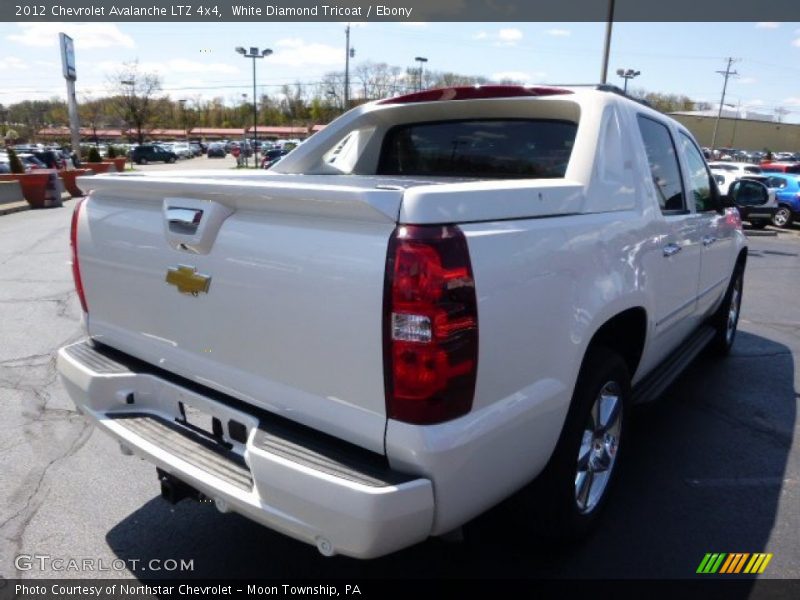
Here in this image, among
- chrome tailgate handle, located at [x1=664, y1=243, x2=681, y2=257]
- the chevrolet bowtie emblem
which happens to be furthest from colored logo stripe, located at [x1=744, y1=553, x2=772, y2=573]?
the chevrolet bowtie emblem

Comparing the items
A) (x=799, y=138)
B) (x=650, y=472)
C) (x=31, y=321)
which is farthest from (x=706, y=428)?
(x=799, y=138)

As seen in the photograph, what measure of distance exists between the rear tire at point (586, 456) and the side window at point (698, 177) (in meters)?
1.77

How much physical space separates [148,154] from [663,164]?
188 feet

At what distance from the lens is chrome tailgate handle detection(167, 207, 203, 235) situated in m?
2.30

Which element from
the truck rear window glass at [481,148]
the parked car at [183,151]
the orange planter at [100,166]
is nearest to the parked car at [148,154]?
the parked car at [183,151]

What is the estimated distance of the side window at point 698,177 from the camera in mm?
4070

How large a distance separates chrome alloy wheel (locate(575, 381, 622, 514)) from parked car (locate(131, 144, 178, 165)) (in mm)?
57546

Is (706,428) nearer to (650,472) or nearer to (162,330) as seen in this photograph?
(650,472)

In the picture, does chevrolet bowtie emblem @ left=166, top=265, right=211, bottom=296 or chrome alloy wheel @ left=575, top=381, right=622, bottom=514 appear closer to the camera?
chevrolet bowtie emblem @ left=166, top=265, right=211, bottom=296

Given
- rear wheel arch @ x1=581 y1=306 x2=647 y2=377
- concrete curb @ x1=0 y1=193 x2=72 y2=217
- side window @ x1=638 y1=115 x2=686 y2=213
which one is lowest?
concrete curb @ x1=0 y1=193 x2=72 y2=217

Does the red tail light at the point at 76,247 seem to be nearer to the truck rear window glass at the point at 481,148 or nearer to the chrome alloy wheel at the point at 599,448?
the truck rear window glass at the point at 481,148

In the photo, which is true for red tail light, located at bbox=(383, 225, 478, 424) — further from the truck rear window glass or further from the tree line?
the tree line

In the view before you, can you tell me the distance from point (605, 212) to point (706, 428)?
228 cm

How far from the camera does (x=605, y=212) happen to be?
266cm
